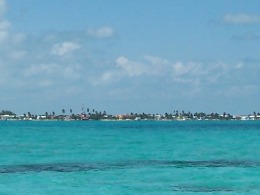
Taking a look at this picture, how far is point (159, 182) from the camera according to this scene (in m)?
38.4

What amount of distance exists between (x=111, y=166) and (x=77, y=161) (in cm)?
645

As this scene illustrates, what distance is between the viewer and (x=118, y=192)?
113 feet

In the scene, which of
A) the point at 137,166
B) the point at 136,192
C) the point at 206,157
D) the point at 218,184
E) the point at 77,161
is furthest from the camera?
the point at 206,157

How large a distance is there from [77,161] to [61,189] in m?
19.6

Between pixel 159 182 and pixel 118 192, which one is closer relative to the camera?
pixel 118 192

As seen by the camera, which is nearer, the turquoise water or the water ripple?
the turquoise water

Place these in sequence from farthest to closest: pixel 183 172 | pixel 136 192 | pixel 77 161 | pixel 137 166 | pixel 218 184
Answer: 1. pixel 77 161
2. pixel 137 166
3. pixel 183 172
4. pixel 218 184
5. pixel 136 192

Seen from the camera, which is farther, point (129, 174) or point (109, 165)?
point (109, 165)

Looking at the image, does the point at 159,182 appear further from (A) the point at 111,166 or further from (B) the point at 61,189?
(A) the point at 111,166

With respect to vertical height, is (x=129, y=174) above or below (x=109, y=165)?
below

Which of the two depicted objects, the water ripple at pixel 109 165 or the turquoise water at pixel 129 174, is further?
the water ripple at pixel 109 165

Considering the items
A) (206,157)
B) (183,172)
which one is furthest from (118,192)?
(206,157)

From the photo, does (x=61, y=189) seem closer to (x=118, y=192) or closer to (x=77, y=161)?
(x=118, y=192)

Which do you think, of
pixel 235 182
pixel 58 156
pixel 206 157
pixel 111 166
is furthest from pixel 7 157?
pixel 235 182
